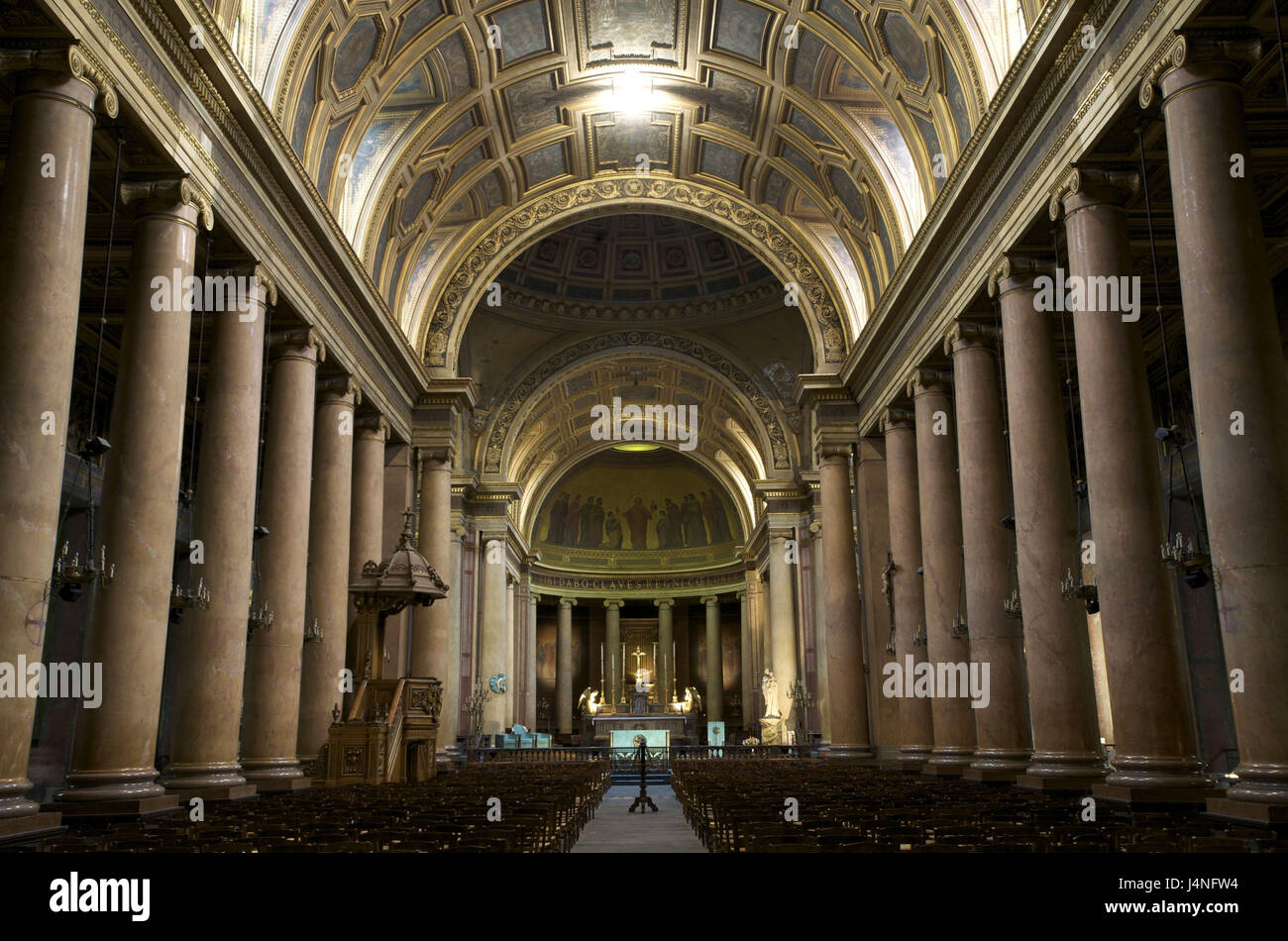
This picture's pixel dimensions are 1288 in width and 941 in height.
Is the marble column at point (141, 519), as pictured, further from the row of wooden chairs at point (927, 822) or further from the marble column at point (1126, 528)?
the marble column at point (1126, 528)

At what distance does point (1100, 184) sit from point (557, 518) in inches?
1504

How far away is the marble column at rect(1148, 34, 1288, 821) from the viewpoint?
7820 millimetres

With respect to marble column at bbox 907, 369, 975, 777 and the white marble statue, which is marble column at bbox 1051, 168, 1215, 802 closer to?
marble column at bbox 907, 369, 975, 777

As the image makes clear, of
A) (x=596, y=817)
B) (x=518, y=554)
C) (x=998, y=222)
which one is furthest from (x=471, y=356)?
(x=998, y=222)

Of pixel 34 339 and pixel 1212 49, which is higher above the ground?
pixel 1212 49

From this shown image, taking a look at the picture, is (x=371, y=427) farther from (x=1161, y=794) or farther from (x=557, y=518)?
(x=557, y=518)

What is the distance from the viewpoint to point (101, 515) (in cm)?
1052

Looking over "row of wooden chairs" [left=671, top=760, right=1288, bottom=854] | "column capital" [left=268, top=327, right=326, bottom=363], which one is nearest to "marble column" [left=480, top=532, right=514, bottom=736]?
"column capital" [left=268, top=327, right=326, bottom=363]

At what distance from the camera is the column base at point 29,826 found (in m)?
7.43

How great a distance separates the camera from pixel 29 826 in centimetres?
769

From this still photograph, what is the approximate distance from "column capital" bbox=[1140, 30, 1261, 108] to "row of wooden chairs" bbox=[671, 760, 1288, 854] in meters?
6.45

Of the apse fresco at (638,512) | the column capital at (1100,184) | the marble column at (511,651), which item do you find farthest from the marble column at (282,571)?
the apse fresco at (638,512)

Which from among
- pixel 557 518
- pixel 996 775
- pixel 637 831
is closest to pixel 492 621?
pixel 557 518
